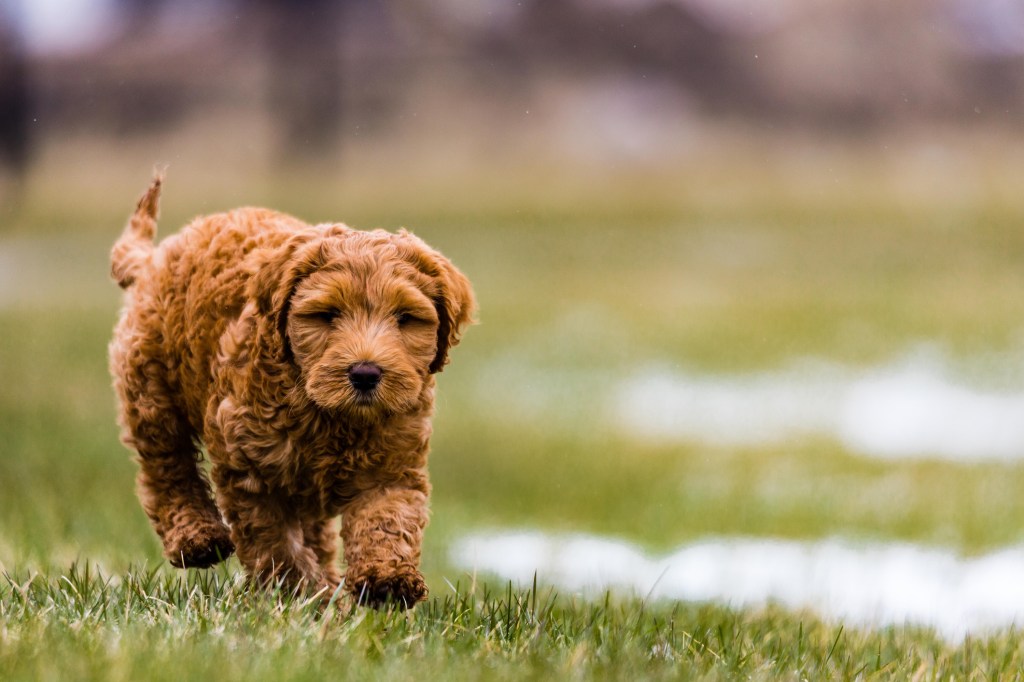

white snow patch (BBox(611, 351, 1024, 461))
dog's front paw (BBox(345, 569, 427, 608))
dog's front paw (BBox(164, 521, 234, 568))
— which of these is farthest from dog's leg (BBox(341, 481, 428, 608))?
white snow patch (BBox(611, 351, 1024, 461))

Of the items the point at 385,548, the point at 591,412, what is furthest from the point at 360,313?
the point at 591,412

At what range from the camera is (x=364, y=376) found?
13.6 feet

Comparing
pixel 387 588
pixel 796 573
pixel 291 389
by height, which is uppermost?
pixel 291 389

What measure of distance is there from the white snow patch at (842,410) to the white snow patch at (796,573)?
127 inches

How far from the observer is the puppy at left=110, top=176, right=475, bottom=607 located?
4289 mm

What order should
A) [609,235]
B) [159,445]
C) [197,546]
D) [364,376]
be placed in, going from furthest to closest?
[609,235], [159,445], [197,546], [364,376]

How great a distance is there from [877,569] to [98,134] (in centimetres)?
1552

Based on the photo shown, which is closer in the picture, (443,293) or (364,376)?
(364,376)

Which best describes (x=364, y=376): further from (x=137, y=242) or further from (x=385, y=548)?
(x=137, y=242)

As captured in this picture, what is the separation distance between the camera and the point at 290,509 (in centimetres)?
485

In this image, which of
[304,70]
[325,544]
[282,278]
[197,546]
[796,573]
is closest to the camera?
[282,278]

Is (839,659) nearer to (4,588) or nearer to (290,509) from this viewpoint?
(290,509)

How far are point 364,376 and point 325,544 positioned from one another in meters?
1.49

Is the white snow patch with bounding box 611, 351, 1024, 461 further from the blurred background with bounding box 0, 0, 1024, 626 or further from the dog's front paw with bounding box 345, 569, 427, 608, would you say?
the dog's front paw with bounding box 345, 569, 427, 608
